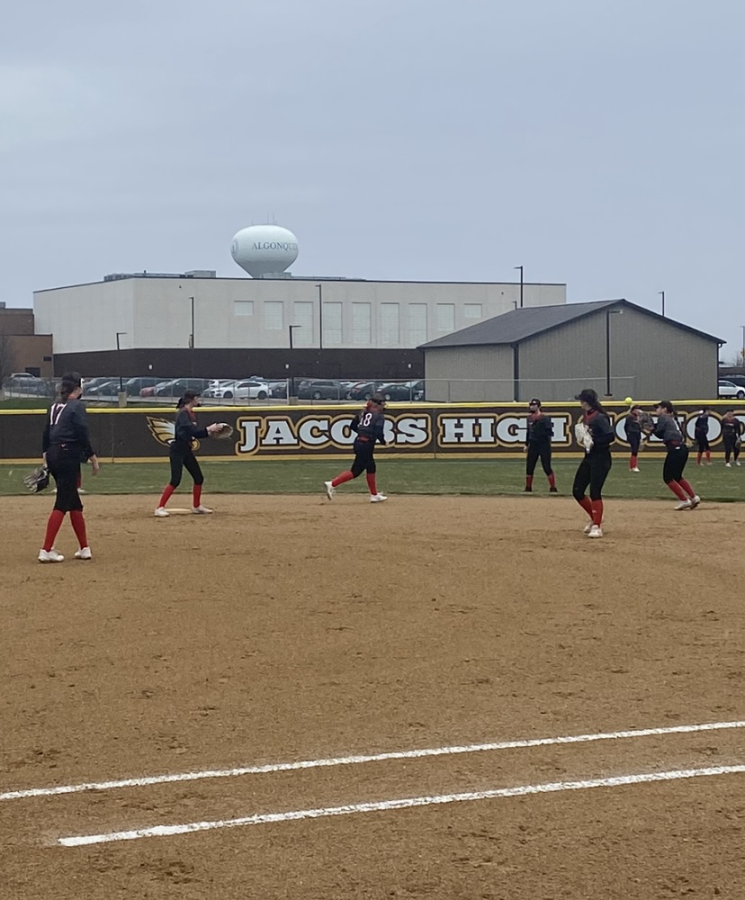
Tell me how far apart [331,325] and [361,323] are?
223cm

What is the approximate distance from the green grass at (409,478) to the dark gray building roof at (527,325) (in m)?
26.5

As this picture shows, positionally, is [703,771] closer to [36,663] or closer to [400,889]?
[400,889]

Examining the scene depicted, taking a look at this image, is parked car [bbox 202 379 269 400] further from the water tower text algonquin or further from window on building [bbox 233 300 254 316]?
window on building [bbox 233 300 254 316]

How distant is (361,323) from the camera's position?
301 ft

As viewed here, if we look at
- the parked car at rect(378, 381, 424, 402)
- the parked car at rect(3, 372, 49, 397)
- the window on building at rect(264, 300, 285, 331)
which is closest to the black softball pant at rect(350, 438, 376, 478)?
the parked car at rect(378, 381, 424, 402)

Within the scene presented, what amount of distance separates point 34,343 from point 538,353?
45516mm

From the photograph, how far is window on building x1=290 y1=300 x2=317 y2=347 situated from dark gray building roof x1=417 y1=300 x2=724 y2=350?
2251cm

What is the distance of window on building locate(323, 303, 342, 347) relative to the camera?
3568 inches

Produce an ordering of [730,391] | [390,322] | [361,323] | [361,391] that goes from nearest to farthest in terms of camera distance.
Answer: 1. [361,391]
2. [730,391]
3. [361,323]
4. [390,322]

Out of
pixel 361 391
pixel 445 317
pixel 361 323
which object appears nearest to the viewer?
pixel 361 391

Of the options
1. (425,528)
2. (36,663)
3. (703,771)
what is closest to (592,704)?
(703,771)

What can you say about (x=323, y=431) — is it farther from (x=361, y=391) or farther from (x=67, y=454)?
(x=67, y=454)

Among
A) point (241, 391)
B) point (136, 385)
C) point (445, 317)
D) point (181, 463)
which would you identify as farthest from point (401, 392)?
point (181, 463)

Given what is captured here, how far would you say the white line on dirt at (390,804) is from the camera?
5668 mm
